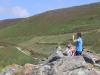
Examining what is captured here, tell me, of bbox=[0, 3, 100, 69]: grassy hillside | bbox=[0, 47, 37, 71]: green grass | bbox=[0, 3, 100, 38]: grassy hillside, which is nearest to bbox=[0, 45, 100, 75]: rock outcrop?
bbox=[0, 47, 37, 71]: green grass

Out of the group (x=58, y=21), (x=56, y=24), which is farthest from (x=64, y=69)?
(x=58, y=21)

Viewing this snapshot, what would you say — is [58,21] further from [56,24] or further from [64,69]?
[64,69]

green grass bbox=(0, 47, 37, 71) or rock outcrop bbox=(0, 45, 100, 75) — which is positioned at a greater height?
rock outcrop bbox=(0, 45, 100, 75)

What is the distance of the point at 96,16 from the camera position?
14675cm

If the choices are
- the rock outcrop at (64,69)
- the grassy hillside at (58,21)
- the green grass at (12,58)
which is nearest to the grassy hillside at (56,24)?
the grassy hillside at (58,21)

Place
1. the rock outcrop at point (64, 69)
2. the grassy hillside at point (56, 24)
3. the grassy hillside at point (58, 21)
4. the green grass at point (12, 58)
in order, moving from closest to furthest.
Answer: the rock outcrop at point (64, 69)
the green grass at point (12, 58)
the grassy hillside at point (56, 24)
the grassy hillside at point (58, 21)

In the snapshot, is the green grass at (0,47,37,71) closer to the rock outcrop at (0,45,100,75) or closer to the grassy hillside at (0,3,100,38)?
the rock outcrop at (0,45,100,75)

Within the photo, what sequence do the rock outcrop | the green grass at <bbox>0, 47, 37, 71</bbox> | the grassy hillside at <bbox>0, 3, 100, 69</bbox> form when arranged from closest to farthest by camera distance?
the rock outcrop
the green grass at <bbox>0, 47, 37, 71</bbox>
the grassy hillside at <bbox>0, 3, 100, 69</bbox>

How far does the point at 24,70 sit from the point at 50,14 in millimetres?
151422

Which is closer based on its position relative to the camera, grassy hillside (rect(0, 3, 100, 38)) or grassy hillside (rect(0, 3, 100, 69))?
grassy hillside (rect(0, 3, 100, 69))

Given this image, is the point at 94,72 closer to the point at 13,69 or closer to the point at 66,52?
the point at 13,69

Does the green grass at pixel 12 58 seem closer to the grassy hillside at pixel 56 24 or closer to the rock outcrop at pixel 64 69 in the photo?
the rock outcrop at pixel 64 69

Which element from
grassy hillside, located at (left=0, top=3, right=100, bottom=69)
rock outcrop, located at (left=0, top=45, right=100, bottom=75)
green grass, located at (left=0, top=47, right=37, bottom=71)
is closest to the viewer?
rock outcrop, located at (left=0, top=45, right=100, bottom=75)

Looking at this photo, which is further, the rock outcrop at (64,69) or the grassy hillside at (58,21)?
the grassy hillside at (58,21)
